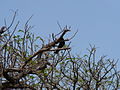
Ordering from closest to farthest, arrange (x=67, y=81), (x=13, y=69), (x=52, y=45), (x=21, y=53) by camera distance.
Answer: (x=13, y=69), (x=52, y=45), (x=21, y=53), (x=67, y=81)

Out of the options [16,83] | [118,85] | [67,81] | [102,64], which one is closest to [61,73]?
[67,81]

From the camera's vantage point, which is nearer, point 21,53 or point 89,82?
point 21,53

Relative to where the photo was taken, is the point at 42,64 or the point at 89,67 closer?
the point at 42,64

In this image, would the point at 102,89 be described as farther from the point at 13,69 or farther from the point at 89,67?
the point at 13,69

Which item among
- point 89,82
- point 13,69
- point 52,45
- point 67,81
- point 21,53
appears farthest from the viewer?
point 67,81

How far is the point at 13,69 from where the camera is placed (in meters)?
4.65

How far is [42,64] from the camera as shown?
16.9 feet

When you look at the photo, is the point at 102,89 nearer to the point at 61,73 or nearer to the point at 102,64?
the point at 102,64

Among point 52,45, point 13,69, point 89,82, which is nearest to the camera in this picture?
point 13,69

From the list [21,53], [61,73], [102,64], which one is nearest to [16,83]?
[21,53]

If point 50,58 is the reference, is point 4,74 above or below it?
below

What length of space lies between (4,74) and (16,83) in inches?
14.9

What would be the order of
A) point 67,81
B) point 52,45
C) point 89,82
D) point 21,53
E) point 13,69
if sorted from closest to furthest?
point 13,69 → point 52,45 → point 21,53 → point 89,82 → point 67,81

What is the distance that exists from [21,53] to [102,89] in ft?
11.0
